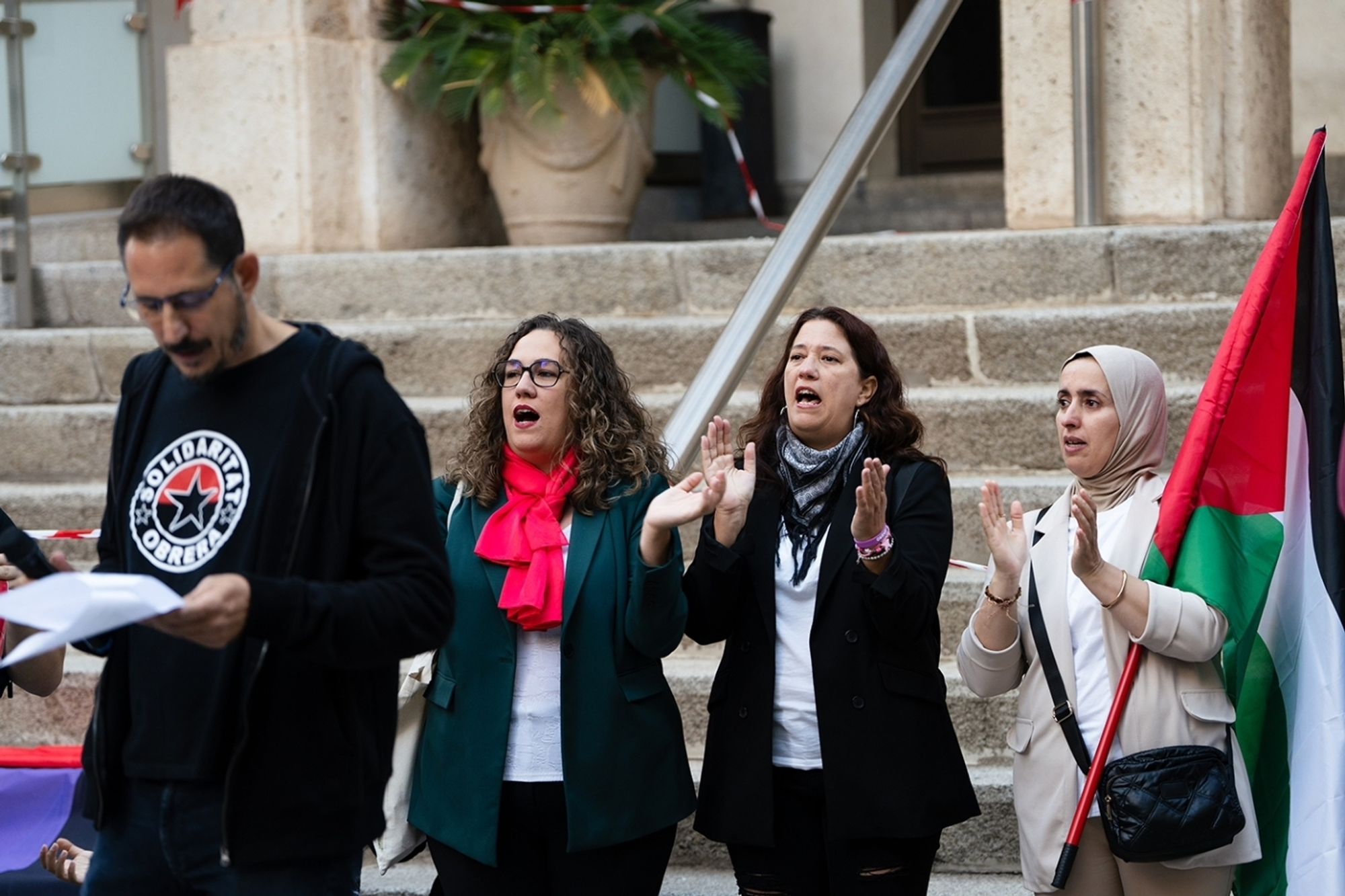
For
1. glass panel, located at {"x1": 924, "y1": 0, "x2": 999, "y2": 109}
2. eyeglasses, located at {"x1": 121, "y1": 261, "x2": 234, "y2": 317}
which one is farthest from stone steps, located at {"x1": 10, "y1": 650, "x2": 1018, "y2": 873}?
glass panel, located at {"x1": 924, "y1": 0, "x2": 999, "y2": 109}

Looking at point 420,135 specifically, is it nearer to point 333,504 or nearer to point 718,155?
point 718,155

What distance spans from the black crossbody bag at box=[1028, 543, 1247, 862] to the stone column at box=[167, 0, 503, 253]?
5.31 m

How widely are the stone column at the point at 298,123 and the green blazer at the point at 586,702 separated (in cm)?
447

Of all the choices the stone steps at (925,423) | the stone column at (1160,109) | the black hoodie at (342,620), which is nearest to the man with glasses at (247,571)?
the black hoodie at (342,620)

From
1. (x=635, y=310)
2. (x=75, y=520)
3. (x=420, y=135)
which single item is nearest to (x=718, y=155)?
(x=420, y=135)

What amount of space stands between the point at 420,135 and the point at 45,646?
241 inches

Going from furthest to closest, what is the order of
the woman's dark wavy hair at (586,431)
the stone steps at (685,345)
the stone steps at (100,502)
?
the stone steps at (685,345) → the stone steps at (100,502) → the woman's dark wavy hair at (586,431)

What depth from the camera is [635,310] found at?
7.19m

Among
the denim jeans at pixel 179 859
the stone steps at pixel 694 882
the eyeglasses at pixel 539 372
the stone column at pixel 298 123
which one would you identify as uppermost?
the stone column at pixel 298 123

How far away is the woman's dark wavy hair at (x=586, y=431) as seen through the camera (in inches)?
155

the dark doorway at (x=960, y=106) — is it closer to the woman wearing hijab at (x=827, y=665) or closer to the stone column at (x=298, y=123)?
the stone column at (x=298, y=123)

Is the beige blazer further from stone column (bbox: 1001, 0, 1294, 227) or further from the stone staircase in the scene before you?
stone column (bbox: 1001, 0, 1294, 227)

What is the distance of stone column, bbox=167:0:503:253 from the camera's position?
312 inches

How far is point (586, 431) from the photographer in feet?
12.9
